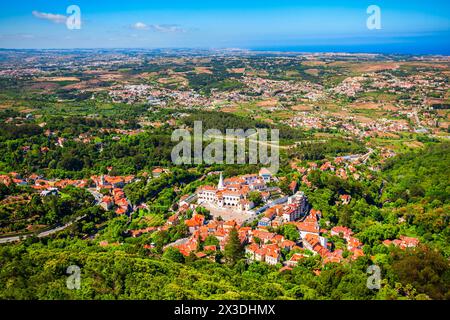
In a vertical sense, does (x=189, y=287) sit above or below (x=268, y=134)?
below

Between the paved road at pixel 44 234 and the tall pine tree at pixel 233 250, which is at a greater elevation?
the tall pine tree at pixel 233 250

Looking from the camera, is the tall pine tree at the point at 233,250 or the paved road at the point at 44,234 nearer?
the tall pine tree at the point at 233,250

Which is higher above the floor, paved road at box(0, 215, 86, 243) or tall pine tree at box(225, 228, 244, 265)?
tall pine tree at box(225, 228, 244, 265)

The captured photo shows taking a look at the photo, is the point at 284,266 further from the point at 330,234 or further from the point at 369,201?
the point at 369,201

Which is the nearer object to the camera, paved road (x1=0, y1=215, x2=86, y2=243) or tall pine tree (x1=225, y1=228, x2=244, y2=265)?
tall pine tree (x1=225, y1=228, x2=244, y2=265)

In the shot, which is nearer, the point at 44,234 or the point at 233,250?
the point at 233,250

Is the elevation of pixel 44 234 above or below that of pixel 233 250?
below

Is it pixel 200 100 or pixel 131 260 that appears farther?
pixel 200 100

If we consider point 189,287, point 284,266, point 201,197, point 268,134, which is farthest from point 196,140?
point 189,287
